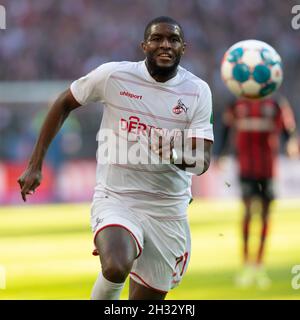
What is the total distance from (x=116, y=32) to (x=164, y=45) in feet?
59.7

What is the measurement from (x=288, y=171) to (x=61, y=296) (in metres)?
11.2

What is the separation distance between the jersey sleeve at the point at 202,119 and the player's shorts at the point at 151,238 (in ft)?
2.06

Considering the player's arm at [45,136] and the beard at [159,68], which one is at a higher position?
the beard at [159,68]

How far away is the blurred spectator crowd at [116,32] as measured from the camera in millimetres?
23453

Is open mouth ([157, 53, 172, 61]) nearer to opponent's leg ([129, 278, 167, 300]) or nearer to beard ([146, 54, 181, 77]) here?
beard ([146, 54, 181, 77])

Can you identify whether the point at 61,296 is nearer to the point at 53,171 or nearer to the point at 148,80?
the point at 148,80

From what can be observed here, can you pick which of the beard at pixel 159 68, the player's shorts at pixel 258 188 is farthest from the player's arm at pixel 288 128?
the beard at pixel 159 68

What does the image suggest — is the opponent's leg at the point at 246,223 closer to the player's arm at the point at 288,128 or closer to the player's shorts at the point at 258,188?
the player's shorts at the point at 258,188

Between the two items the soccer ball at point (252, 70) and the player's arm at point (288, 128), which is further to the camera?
the player's arm at point (288, 128)

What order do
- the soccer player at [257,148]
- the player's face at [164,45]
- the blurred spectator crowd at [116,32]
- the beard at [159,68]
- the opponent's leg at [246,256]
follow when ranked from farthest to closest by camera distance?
the blurred spectator crowd at [116,32] → the soccer player at [257,148] → the opponent's leg at [246,256] → the beard at [159,68] → the player's face at [164,45]

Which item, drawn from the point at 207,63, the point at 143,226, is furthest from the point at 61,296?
the point at 207,63

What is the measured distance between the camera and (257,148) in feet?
36.1

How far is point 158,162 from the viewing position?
6.24 metres

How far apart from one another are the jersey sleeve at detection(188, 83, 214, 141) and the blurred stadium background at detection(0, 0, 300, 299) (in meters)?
3.08
